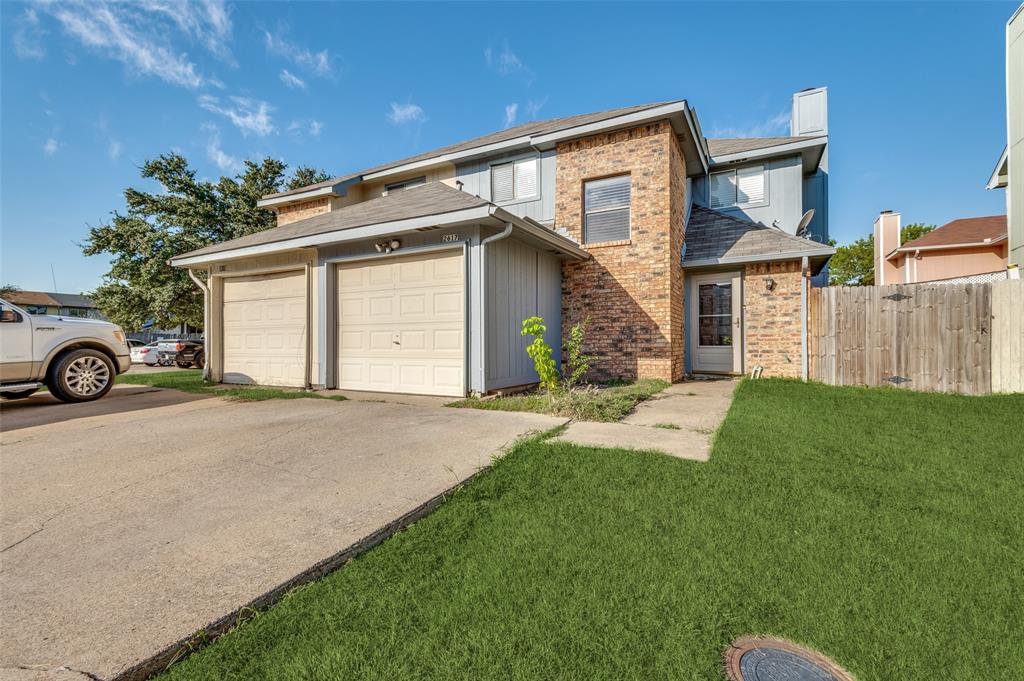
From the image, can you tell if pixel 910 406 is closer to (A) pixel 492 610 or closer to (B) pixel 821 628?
(B) pixel 821 628

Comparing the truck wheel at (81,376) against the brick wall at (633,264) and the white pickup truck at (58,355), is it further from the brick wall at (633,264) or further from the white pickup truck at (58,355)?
the brick wall at (633,264)

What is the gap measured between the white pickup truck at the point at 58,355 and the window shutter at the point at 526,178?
824cm

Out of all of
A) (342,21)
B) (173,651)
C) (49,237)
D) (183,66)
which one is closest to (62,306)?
(49,237)

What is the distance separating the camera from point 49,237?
16.2 metres

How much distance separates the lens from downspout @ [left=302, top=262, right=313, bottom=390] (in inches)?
310

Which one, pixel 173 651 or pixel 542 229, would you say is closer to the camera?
pixel 173 651

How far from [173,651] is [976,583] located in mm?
3276

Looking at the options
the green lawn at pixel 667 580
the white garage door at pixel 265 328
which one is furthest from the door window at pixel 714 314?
the white garage door at pixel 265 328

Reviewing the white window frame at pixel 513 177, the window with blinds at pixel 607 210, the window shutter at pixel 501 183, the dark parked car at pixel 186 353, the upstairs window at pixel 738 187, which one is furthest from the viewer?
the dark parked car at pixel 186 353

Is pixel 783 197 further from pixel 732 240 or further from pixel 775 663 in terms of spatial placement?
pixel 775 663

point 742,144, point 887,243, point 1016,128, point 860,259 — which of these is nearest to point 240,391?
point 742,144

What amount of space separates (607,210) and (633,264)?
1353 millimetres

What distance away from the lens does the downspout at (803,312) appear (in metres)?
8.00

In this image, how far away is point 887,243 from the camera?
21.4 meters
